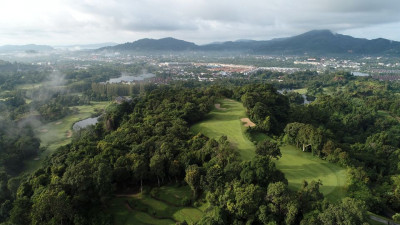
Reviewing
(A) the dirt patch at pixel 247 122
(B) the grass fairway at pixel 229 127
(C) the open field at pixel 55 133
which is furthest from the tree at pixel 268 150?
(C) the open field at pixel 55 133

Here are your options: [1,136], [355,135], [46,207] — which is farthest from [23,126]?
[355,135]

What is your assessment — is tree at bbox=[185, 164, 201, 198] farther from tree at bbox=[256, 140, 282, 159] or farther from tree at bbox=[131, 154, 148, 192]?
tree at bbox=[256, 140, 282, 159]

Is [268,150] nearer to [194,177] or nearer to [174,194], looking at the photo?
[194,177]

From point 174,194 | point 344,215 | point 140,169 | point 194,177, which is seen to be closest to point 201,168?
point 194,177

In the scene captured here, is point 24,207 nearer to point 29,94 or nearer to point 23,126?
point 23,126

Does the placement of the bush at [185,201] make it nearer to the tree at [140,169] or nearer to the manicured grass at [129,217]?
the manicured grass at [129,217]
